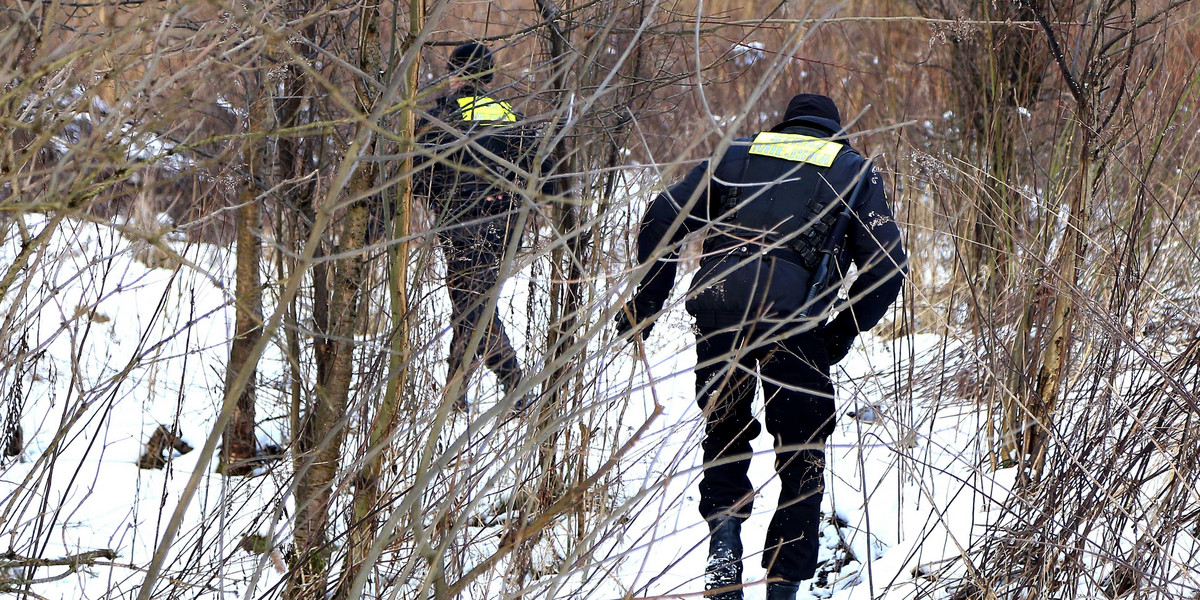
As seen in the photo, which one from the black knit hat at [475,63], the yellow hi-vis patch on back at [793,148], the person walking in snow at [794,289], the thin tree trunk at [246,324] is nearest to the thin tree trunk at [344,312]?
the black knit hat at [475,63]

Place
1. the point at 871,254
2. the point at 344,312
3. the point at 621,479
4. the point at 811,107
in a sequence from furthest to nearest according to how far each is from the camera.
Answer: the point at 621,479 < the point at 811,107 < the point at 871,254 < the point at 344,312

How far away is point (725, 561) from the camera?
2.71 m

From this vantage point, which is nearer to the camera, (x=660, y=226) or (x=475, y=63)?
(x=475, y=63)

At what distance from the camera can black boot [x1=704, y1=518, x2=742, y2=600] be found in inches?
106

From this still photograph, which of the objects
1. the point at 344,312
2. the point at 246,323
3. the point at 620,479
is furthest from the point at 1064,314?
the point at 246,323

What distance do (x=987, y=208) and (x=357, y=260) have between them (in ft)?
8.76

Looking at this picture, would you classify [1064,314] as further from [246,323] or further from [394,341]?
[246,323]

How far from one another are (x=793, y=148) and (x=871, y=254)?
38cm

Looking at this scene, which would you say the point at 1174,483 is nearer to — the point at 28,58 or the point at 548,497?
the point at 548,497

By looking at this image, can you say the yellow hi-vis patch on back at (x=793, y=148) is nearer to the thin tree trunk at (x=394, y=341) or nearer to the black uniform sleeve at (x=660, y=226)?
the black uniform sleeve at (x=660, y=226)

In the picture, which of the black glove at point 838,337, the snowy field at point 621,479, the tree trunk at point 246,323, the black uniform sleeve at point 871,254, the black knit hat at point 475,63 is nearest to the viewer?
the black knit hat at point 475,63

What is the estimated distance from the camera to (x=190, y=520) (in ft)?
12.3

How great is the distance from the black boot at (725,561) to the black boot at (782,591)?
0.29ft

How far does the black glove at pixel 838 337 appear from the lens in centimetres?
283
